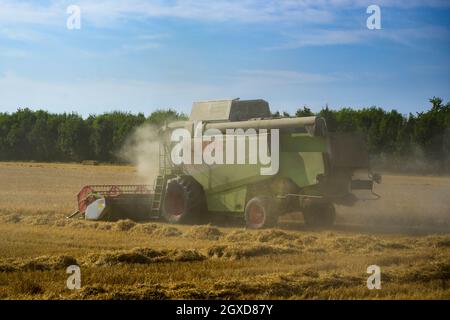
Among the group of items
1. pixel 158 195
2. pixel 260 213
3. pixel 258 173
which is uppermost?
pixel 258 173

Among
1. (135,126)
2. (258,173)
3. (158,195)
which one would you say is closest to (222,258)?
(258,173)

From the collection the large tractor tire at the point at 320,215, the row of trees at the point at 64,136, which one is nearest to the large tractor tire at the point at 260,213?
the large tractor tire at the point at 320,215

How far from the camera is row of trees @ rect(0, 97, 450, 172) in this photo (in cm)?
2725

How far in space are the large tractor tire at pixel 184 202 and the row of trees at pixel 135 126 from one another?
3.07m

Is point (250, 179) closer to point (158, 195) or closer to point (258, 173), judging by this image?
point (258, 173)

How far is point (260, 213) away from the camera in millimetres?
16547

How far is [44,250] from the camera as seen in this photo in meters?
12.8

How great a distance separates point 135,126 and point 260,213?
3455cm

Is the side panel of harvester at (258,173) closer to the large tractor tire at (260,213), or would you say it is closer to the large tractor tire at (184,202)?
the large tractor tire at (184,202)

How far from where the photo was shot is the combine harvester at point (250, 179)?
52.4 feet

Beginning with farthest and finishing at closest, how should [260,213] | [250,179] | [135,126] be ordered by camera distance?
[135,126], [250,179], [260,213]

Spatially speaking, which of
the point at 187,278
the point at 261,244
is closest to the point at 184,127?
the point at 261,244
